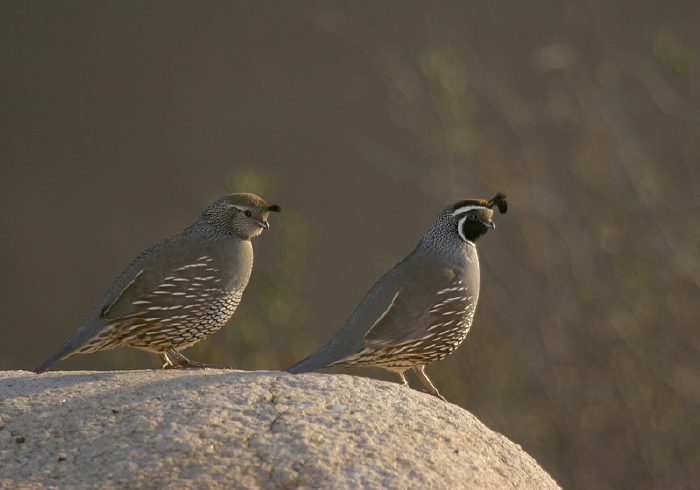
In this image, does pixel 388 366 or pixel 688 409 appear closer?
pixel 388 366

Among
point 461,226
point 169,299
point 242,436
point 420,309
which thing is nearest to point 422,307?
point 420,309

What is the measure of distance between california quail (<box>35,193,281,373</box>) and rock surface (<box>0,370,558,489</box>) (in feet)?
1.19

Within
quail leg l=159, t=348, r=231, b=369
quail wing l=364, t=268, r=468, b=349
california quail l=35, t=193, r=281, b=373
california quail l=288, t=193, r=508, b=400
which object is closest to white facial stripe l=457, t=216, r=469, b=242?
california quail l=288, t=193, r=508, b=400

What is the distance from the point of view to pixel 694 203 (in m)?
5.77

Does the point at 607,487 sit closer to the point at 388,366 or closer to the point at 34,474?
the point at 388,366

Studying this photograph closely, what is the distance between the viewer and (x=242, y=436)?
2947mm

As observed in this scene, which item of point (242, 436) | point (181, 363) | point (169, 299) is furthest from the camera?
point (181, 363)

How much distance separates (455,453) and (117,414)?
105 cm

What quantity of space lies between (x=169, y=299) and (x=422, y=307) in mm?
974

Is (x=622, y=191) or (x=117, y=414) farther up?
(x=622, y=191)

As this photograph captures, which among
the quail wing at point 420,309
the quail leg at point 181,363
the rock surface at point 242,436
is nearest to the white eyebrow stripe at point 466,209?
the quail wing at point 420,309

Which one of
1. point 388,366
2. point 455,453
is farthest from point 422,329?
point 455,453

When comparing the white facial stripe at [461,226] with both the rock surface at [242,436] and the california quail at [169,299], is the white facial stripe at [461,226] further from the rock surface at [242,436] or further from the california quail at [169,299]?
the rock surface at [242,436]

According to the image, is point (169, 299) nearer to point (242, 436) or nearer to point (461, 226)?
point (242, 436)
